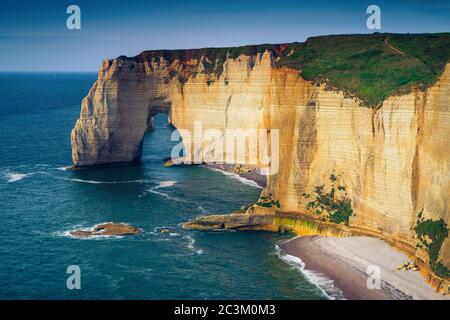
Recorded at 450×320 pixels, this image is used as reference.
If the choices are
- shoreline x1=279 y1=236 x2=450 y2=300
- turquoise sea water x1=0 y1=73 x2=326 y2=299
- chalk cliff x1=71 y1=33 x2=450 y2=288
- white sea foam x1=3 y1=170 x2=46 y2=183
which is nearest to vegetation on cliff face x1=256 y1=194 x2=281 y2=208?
chalk cliff x1=71 y1=33 x2=450 y2=288

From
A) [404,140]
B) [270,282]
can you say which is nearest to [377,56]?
[404,140]

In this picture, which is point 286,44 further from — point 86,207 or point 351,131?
point 86,207

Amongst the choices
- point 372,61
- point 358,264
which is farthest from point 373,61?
point 358,264

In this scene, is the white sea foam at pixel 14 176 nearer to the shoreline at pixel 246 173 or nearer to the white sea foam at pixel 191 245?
the shoreline at pixel 246 173

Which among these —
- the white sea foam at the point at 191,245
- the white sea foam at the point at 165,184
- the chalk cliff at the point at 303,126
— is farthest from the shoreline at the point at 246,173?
the white sea foam at the point at 191,245

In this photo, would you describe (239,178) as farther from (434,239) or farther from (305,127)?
(434,239)

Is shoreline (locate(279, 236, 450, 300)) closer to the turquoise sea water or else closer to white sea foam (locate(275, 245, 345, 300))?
white sea foam (locate(275, 245, 345, 300))

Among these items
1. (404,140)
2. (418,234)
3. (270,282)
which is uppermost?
(404,140)
